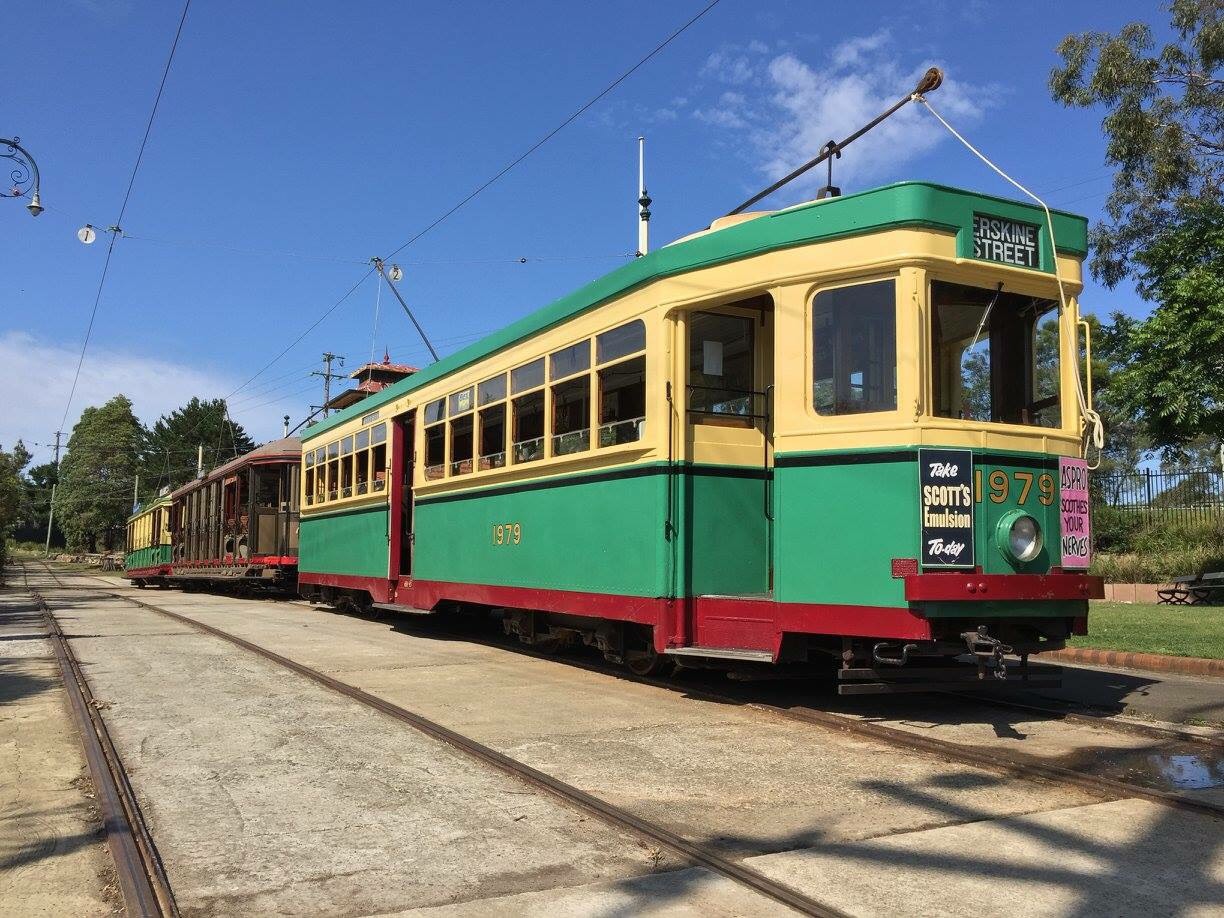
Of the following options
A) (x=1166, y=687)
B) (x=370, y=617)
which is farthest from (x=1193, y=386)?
(x=370, y=617)

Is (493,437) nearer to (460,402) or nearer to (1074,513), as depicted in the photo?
(460,402)

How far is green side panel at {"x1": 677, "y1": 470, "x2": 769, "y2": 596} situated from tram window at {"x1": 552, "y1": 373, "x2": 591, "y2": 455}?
1.31 metres

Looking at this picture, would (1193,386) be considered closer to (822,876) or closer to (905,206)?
(905,206)

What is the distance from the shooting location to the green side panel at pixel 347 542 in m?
13.0

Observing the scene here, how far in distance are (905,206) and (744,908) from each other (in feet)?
14.5

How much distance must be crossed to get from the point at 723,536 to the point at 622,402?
1352mm

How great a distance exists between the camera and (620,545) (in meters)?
7.48

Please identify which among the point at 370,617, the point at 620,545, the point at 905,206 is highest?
the point at 905,206

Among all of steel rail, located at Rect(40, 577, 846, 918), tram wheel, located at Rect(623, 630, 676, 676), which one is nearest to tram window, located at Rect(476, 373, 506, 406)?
tram wheel, located at Rect(623, 630, 676, 676)

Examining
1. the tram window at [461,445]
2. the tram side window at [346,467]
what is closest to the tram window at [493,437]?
the tram window at [461,445]

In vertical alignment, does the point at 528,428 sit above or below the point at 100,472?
below

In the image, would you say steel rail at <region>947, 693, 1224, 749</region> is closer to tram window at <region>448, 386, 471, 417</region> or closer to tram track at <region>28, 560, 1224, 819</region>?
tram track at <region>28, 560, 1224, 819</region>

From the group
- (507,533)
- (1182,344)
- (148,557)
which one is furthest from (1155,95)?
(148,557)

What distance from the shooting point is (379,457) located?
1329 cm
